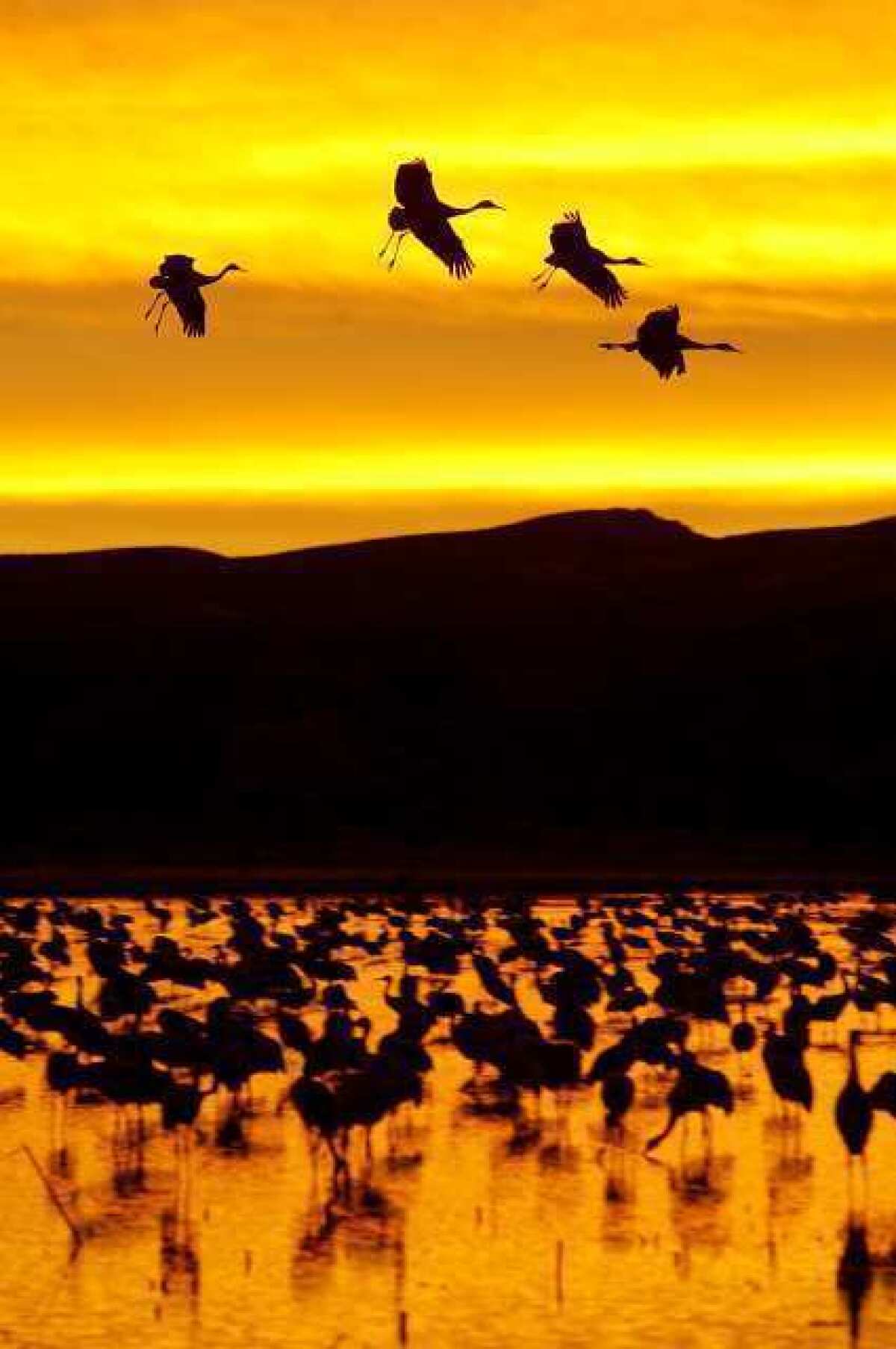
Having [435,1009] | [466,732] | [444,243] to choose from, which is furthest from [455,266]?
[466,732]

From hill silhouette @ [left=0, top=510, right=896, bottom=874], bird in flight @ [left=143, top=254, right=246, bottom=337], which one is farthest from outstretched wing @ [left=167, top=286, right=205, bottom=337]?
hill silhouette @ [left=0, top=510, right=896, bottom=874]

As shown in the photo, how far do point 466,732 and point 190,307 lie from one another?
115m

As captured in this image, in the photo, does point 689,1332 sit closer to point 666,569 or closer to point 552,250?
point 552,250

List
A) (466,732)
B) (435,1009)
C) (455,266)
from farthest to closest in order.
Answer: (466,732), (435,1009), (455,266)

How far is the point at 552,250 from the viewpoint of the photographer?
2236 centimetres

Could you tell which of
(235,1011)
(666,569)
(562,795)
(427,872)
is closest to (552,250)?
(235,1011)

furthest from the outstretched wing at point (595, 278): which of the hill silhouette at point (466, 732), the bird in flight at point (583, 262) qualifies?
the hill silhouette at point (466, 732)

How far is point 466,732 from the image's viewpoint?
453ft

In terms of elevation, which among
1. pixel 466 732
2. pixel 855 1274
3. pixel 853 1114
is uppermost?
pixel 466 732

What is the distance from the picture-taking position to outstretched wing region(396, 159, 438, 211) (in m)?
21.9

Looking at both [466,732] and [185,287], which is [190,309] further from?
[466,732]

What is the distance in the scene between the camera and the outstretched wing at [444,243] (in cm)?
2109

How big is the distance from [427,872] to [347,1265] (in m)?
A: 68.1

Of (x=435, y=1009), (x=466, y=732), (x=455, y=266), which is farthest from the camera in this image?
(x=466, y=732)
